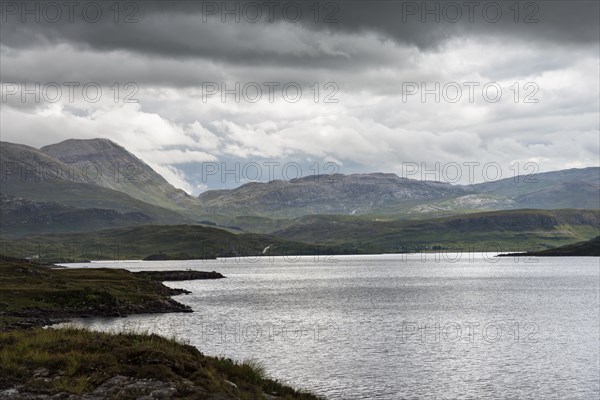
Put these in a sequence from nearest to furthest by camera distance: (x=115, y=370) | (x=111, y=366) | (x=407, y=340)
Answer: (x=115, y=370) < (x=111, y=366) < (x=407, y=340)

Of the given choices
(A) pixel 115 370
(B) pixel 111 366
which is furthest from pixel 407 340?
(A) pixel 115 370

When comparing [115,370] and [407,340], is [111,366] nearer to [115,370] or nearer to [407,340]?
[115,370]

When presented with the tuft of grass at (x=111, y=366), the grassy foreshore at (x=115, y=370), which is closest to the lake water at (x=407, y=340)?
the tuft of grass at (x=111, y=366)

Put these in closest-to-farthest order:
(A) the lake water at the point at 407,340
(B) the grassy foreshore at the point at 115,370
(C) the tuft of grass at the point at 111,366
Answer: (B) the grassy foreshore at the point at 115,370 → (C) the tuft of grass at the point at 111,366 → (A) the lake water at the point at 407,340

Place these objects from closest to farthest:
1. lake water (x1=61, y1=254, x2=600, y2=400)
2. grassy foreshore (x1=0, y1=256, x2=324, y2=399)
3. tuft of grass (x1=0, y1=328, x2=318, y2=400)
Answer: grassy foreshore (x1=0, y1=256, x2=324, y2=399) → tuft of grass (x1=0, y1=328, x2=318, y2=400) → lake water (x1=61, y1=254, x2=600, y2=400)

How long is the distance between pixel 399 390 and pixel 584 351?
3561cm

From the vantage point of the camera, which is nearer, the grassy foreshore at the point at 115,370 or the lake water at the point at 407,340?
the grassy foreshore at the point at 115,370

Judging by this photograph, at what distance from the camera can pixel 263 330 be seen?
95.2 metres

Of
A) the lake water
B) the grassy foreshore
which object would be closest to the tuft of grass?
the grassy foreshore

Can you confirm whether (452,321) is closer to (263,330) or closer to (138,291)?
(263,330)

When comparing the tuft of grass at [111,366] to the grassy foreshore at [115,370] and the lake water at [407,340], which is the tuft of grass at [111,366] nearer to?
the grassy foreshore at [115,370]

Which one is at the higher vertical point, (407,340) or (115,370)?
(115,370)

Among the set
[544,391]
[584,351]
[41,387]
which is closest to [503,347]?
[584,351]

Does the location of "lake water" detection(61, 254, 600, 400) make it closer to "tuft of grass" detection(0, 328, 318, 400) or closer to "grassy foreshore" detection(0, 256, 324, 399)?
"tuft of grass" detection(0, 328, 318, 400)
